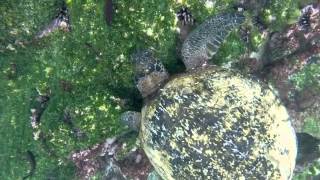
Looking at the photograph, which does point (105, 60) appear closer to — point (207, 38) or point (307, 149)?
point (207, 38)

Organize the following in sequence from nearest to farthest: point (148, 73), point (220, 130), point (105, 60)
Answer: point (220, 130) < point (148, 73) < point (105, 60)

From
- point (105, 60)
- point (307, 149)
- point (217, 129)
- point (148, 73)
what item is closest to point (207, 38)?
point (148, 73)

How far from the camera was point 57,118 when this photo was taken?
5.07 metres

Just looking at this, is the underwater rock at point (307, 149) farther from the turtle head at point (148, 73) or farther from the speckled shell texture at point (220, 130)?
the turtle head at point (148, 73)

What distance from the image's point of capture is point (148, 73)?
4652 millimetres

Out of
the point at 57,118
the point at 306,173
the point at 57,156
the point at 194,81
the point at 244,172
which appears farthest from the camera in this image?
the point at 306,173

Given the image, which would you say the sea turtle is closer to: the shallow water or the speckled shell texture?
the speckled shell texture

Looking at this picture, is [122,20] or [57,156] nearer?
[122,20]

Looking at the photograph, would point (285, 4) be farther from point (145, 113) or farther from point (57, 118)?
point (57, 118)

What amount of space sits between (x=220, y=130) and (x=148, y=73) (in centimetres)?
124

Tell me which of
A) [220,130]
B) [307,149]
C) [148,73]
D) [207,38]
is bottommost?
[307,149]

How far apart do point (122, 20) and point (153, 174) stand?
2.21m

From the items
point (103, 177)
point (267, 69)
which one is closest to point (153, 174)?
point (103, 177)

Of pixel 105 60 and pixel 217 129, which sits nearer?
pixel 217 129
